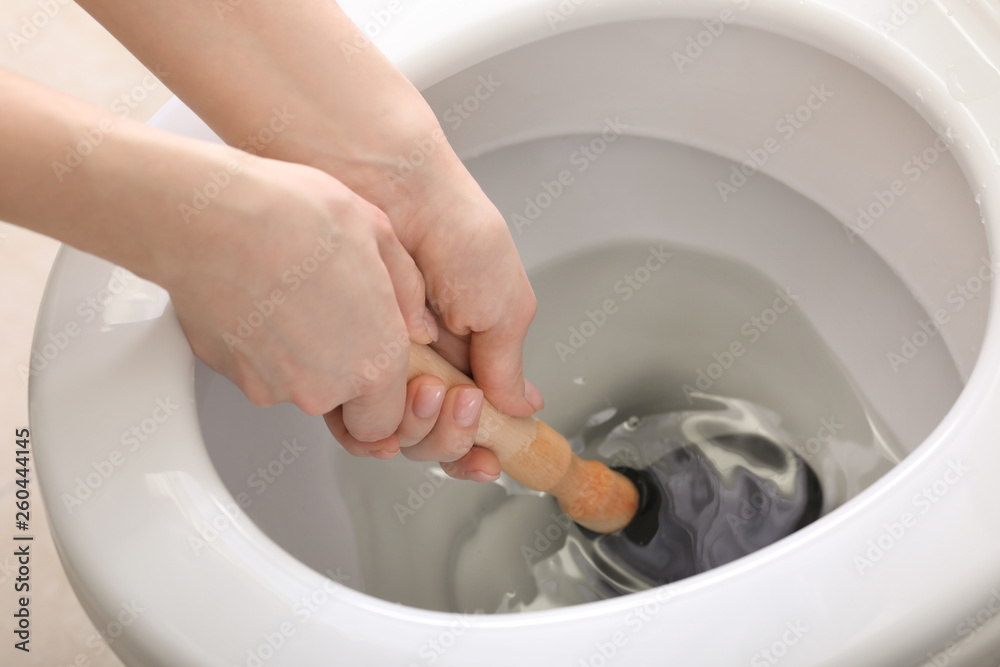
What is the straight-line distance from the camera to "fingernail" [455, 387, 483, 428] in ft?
1.73

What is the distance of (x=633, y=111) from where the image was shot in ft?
2.21

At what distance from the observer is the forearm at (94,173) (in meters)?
0.36

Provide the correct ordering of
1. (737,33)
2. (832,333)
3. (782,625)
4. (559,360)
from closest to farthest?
(782,625)
(737,33)
(832,333)
(559,360)

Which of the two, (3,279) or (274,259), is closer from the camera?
(274,259)

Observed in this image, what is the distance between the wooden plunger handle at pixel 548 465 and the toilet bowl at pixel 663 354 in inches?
4.7

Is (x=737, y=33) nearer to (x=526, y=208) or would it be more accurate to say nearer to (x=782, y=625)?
(x=526, y=208)

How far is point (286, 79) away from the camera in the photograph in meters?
0.48

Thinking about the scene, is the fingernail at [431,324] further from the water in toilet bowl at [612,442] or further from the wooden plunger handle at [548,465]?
the water in toilet bowl at [612,442]

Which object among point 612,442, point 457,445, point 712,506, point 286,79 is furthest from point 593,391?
point 286,79

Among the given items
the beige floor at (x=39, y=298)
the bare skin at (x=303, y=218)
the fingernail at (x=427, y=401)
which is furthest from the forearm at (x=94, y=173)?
the beige floor at (x=39, y=298)

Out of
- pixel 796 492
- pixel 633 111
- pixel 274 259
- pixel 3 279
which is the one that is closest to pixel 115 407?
pixel 274 259

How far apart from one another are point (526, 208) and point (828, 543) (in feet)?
1.41

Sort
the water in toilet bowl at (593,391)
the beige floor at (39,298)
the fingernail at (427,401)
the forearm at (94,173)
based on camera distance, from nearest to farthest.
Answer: the forearm at (94,173) → the fingernail at (427,401) → the water in toilet bowl at (593,391) → the beige floor at (39,298)

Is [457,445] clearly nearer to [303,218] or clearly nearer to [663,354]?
[303,218]
